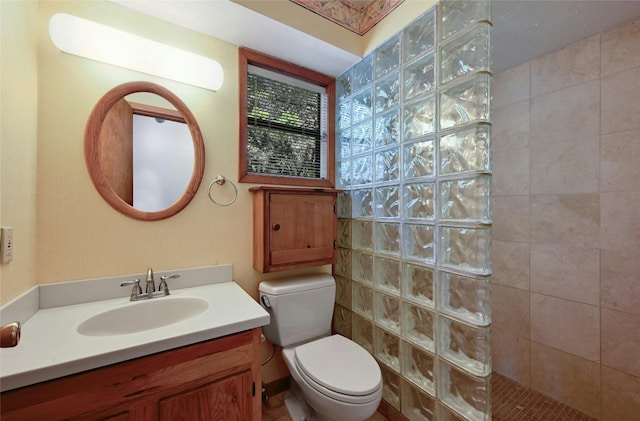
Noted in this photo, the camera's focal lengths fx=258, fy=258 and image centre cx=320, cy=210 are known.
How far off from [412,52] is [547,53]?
1.05 meters

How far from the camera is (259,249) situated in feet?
4.79

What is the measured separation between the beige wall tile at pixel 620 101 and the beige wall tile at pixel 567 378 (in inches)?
51.7

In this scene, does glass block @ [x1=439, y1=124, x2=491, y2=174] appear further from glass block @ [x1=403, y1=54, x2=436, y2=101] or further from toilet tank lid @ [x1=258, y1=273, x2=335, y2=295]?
toilet tank lid @ [x1=258, y1=273, x2=335, y2=295]

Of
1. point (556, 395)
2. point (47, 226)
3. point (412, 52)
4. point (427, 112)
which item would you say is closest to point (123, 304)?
point (47, 226)

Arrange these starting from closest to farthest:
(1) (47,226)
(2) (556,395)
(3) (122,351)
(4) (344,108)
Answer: (3) (122,351) → (1) (47,226) → (2) (556,395) → (4) (344,108)

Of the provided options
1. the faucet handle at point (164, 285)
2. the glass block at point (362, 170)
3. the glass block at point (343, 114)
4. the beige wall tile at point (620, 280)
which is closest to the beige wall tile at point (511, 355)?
the beige wall tile at point (620, 280)

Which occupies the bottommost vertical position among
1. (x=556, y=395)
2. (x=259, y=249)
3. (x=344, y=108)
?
(x=556, y=395)

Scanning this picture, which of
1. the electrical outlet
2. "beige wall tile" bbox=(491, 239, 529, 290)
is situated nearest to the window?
the electrical outlet

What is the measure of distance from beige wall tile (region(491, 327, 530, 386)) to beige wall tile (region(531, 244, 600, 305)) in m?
0.39

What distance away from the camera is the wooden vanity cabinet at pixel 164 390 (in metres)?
0.69

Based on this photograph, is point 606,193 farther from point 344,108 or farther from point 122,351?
point 122,351

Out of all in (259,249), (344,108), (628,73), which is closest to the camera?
(628,73)

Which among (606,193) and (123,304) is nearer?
(123,304)

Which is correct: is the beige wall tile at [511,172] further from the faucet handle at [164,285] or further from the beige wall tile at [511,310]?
the faucet handle at [164,285]
